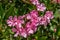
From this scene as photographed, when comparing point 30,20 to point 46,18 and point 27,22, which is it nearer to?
point 27,22

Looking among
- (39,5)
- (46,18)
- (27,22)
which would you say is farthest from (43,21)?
(39,5)

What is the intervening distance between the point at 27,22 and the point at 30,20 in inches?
1.6

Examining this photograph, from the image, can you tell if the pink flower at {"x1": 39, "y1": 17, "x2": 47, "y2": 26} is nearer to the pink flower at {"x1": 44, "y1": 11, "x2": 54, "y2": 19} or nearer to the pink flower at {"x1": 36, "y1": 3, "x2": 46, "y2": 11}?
the pink flower at {"x1": 44, "y1": 11, "x2": 54, "y2": 19}

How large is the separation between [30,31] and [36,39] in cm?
11

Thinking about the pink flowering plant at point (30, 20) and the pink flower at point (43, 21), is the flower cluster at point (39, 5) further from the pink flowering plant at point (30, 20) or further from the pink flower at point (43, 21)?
the pink flower at point (43, 21)

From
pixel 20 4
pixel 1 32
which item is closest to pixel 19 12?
pixel 20 4

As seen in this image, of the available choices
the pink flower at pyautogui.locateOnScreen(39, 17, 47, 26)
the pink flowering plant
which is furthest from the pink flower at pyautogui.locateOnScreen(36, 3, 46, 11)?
the pink flower at pyautogui.locateOnScreen(39, 17, 47, 26)

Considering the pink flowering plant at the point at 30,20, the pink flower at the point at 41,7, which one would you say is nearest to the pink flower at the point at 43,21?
the pink flowering plant at the point at 30,20

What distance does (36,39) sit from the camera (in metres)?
3.06

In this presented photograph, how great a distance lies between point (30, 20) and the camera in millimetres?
3148

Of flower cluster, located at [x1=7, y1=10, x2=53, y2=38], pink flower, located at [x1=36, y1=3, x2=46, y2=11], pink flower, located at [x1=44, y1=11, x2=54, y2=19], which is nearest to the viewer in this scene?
flower cluster, located at [x1=7, y1=10, x2=53, y2=38]

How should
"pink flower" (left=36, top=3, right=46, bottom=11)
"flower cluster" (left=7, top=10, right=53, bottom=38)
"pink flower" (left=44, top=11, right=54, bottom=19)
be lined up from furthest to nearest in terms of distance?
"pink flower" (left=36, top=3, right=46, bottom=11) < "pink flower" (left=44, top=11, right=54, bottom=19) < "flower cluster" (left=7, top=10, right=53, bottom=38)

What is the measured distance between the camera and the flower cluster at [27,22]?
10.1ft

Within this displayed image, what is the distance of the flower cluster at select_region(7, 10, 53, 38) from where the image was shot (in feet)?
10.1
